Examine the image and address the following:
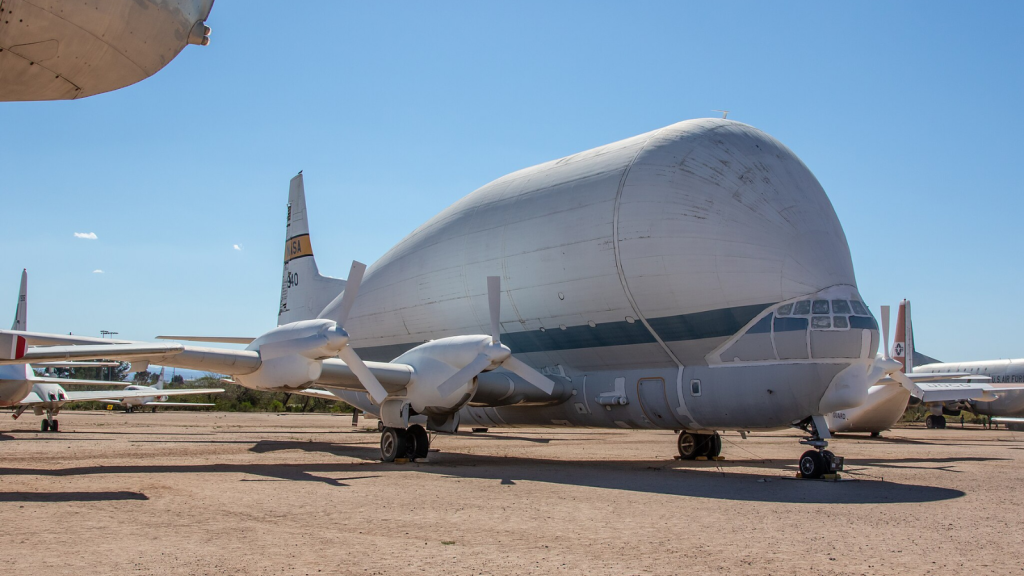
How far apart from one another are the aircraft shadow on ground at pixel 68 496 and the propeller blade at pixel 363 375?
15.2ft

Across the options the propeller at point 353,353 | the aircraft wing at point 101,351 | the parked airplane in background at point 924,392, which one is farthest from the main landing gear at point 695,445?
the aircraft wing at point 101,351

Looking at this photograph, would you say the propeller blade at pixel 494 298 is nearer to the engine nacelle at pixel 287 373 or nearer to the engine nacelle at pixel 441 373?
the engine nacelle at pixel 441 373

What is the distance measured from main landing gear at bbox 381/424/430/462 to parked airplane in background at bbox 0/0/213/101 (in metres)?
13.6

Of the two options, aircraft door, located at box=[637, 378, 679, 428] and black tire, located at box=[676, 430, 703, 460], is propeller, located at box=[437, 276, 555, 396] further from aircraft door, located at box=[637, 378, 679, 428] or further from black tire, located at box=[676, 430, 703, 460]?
black tire, located at box=[676, 430, 703, 460]

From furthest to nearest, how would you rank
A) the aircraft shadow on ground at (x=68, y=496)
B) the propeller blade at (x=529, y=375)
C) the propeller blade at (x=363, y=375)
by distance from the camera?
the propeller blade at (x=529, y=375) → the propeller blade at (x=363, y=375) → the aircraft shadow on ground at (x=68, y=496)

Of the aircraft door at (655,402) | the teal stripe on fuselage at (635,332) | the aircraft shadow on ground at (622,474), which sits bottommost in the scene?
the aircraft shadow on ground at (622,474)

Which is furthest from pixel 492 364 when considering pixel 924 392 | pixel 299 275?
pixel 924 392

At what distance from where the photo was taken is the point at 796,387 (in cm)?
1302

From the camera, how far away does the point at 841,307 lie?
13.1 metres

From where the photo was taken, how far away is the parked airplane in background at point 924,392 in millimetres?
26312

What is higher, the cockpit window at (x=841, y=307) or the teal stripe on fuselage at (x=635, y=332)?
the cockpit window at (x=841, y=307)

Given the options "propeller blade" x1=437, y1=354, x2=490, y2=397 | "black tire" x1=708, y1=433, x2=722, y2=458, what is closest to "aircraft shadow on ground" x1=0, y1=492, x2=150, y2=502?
"propeller blade" x1=437, y1=354, x2=490, y2=397

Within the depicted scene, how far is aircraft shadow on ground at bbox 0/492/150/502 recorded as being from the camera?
9473 millimetres

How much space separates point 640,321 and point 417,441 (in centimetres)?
553
